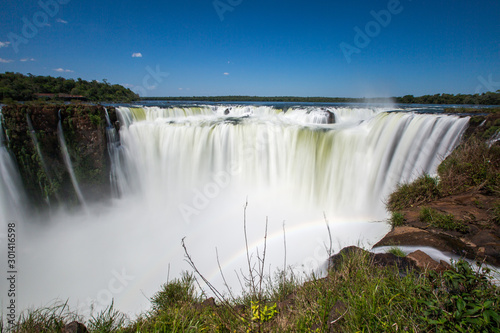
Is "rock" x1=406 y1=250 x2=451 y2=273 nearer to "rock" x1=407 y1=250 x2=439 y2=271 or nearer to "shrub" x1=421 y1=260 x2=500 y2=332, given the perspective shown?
"rock" x1=407 y1=250 x2=439 y2=271

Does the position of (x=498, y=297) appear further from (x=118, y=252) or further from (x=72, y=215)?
(x=72, y=215)

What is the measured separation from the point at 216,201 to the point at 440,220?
28.9 ft

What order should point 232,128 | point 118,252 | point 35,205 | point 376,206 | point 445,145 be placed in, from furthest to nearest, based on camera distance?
1. point 232,128
2. point 35,205
3. point 118,252
4. point 376,206
5. point 445,145

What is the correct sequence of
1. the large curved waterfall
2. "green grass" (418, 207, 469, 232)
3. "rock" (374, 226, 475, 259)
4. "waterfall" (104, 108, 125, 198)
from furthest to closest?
"waterfall" (104, 108, 125, 198)
the large curved waterfall
"green grass" (418, 207, 469, 232)
"rock" (374, 226, 475, 259)

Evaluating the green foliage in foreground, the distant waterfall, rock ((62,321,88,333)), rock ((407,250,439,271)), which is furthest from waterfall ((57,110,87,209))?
rock ((407,250,439,271))

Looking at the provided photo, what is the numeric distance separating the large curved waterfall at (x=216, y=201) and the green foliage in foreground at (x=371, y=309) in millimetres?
2984

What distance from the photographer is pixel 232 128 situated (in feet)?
38.4

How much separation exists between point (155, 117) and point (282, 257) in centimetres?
1382

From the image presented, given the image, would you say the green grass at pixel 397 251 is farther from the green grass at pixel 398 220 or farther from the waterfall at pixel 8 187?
the waterfall at pixel 8 187

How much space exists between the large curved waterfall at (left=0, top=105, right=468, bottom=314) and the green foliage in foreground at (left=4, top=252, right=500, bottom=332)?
9.79 ft

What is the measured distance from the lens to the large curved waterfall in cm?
711

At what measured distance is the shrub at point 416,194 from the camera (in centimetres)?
512

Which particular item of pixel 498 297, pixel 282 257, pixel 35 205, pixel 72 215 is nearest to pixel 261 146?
pixel 282 257

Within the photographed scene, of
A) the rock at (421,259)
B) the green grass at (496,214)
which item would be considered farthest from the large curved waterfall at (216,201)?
the rock at (421,259)
